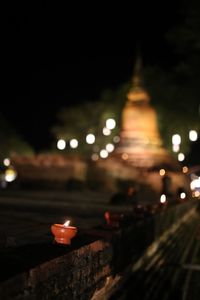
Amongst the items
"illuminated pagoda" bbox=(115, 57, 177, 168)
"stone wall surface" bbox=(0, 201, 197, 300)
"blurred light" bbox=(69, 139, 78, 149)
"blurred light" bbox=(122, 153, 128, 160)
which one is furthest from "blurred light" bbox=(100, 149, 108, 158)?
"stone wall surface" bbox=(0, 201, 197, 300)

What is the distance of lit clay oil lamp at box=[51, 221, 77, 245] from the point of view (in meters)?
6.48

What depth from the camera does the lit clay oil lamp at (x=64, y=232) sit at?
6480 millimetres

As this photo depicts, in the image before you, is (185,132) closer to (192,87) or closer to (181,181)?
(192,87)

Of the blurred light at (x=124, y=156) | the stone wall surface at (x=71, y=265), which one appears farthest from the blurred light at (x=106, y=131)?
the stone wall surface at (x=71, y=265)

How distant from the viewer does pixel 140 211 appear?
43.2ft

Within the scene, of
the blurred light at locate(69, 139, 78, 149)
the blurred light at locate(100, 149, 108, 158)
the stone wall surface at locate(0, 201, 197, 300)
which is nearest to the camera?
the stone wall surface at locate(0, 201, 197, 300)

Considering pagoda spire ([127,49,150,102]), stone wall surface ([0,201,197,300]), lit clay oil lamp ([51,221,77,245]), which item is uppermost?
pagoda spire ([127,49,150,102])

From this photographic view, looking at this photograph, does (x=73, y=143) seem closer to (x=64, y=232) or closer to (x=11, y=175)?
(x=11, y=175)

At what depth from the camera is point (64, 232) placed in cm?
653

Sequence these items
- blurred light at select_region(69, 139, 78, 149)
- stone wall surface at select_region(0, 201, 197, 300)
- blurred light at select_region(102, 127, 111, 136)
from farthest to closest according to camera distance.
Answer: blurred light at select_region(69, 139, 78, 149)
blurred light at select_region(102, 127, 111, 136)
stone wall surface at select_region(0, 201, 197, 300)

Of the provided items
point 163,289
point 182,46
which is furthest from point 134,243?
point 182,46

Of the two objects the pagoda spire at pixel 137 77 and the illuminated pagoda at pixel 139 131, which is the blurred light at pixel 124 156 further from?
the pagoda spire at pixel 137 77

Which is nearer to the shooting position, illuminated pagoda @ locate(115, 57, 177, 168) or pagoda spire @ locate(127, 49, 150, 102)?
illuminated pagoda @ locate(115, 57, 177, 168)

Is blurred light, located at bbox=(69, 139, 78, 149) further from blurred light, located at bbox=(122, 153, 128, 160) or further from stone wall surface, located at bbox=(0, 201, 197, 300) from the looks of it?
stone wall surface, located at bbox=(0, 201, 197, 300)
